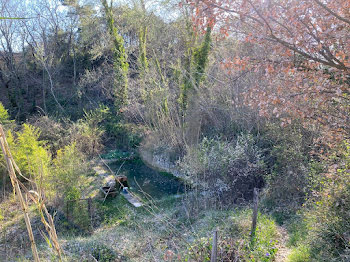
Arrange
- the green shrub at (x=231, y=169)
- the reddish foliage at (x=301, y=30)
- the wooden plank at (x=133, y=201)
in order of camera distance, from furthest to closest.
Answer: the wooden plank at (x=133, y=201)
the green shrub at (x=231, y=169)
the reddish foliage at (x=301, y=30)

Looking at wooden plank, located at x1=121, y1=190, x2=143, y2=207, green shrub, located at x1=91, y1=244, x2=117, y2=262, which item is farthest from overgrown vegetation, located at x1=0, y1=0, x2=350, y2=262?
wooden plank, located at x1=121, y1=190, x2=143, y2=207

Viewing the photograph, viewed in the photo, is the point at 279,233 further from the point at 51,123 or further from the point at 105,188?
the point at 51,123

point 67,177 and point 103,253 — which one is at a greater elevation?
point 67,177

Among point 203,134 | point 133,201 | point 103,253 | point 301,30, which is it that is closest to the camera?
point 301,30

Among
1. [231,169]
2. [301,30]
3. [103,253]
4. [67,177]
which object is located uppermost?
[301,30]

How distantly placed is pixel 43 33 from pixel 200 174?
1275 centimetres

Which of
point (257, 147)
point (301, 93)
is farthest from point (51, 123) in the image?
point (301, 93)

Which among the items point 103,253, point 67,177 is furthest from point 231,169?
point 67,177

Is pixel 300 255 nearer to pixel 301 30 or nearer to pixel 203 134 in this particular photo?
pixel 301 30

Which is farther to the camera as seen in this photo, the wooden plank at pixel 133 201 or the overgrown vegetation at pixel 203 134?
the wooden plank at pixel 133 201

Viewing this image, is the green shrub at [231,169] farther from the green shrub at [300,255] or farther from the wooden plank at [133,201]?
the green shrub at [300,255]

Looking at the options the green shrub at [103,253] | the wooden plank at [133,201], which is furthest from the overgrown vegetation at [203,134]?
the wooden plank at [133,201]

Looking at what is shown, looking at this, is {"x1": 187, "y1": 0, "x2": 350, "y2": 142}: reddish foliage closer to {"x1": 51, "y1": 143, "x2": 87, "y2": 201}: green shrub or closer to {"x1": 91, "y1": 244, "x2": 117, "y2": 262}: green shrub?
{"x1": 91, "y1": 244, "x2": 117, "y2": 262}: green shrub

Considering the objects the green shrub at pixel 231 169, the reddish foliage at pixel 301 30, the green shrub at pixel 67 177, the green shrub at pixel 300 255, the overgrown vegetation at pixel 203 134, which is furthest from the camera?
the green shrub at pixel 67 177
